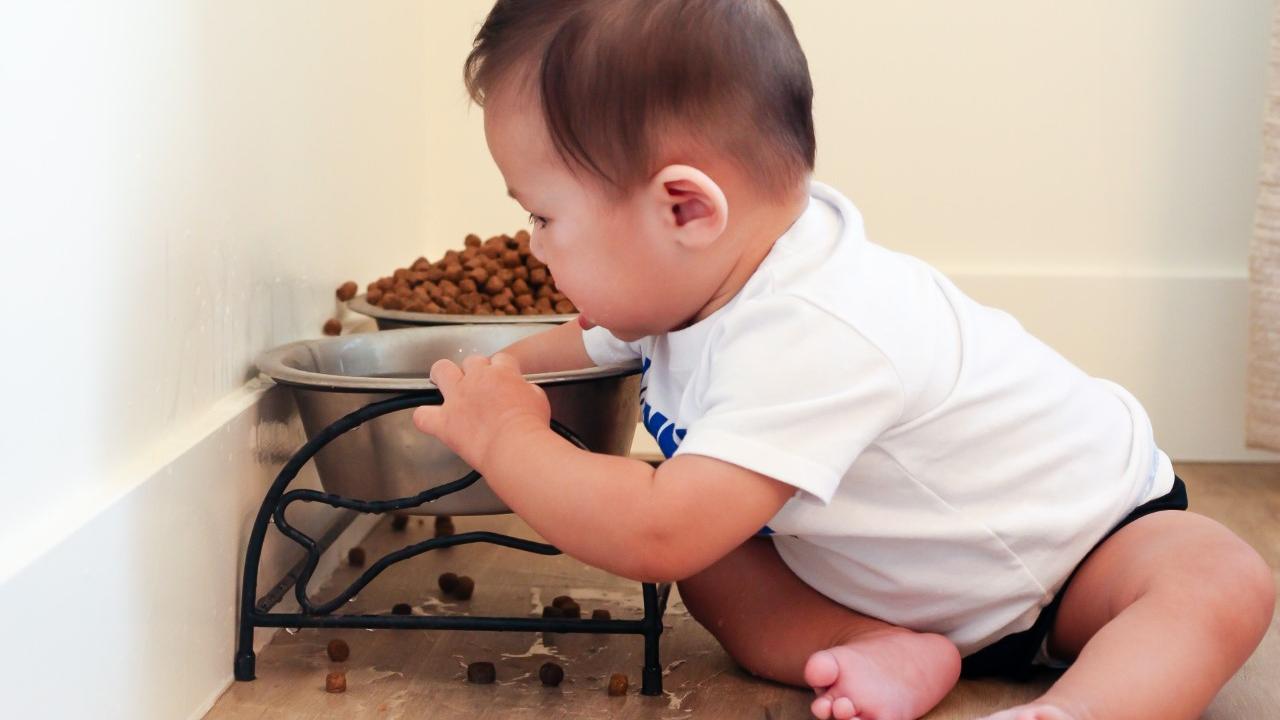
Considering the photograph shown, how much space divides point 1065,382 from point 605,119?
0.39 m

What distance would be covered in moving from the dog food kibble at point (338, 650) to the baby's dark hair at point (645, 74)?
0.41 m

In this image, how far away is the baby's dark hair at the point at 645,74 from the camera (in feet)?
2.63

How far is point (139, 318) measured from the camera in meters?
0.83

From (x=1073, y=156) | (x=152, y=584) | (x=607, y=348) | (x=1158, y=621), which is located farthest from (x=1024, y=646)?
(x=1073, y=156)

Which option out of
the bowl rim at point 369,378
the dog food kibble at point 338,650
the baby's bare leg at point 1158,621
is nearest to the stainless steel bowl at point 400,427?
the bowl rim at point 369,378

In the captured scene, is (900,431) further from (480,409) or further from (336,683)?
(336,683)

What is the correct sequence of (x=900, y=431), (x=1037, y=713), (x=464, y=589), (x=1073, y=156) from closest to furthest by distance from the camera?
(x=1037, y=713), (x=900, y=431), (x=464, y=589), (x=1073, y=156)

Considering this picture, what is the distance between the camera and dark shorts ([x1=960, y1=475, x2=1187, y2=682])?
94 cm

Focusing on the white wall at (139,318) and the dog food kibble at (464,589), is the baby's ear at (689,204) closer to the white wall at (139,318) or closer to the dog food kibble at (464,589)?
the white wall at (139,318)

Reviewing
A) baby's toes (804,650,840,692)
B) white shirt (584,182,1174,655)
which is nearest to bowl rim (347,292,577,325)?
white shirt (584,182,1174,655)

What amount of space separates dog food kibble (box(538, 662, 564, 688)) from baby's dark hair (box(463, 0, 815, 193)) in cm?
35

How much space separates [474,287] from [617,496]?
1.87ft

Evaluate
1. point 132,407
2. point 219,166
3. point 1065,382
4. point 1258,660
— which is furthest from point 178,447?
point 1258,660

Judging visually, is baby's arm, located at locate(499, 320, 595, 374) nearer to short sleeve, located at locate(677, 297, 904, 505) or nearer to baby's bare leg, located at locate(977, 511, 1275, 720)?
short sleeve, located at locate(677, 297, 904, 505)
